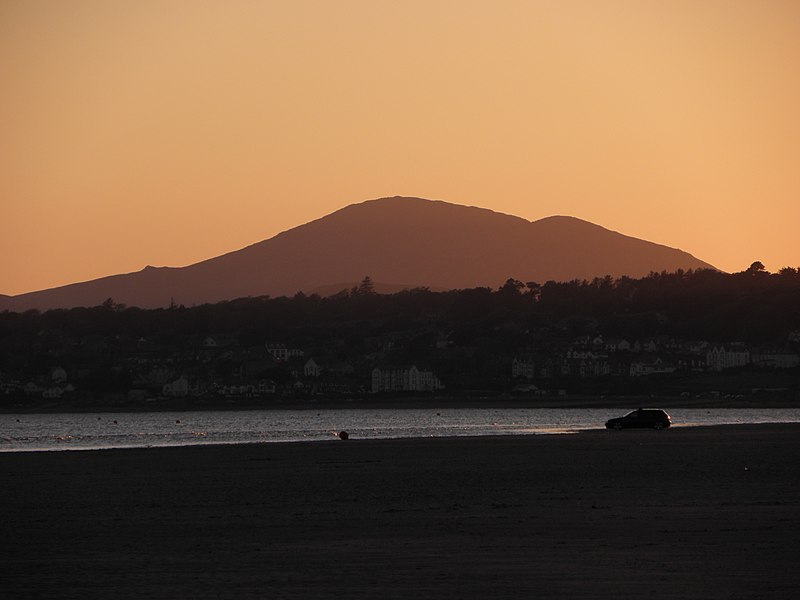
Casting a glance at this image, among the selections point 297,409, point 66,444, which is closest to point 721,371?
point 297,409

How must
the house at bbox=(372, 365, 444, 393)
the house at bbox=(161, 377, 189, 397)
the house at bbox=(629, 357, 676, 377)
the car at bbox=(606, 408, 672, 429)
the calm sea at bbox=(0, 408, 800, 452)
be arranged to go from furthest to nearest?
the house at bbox=(161, 377, 189, 397)
the house at bbox=(372, 365, 444, 393)
the house at bbox=(629, 357, 676, 377)
the calm sea at bbox=(0, 408, 800, 452)
the car at bbox=(606, 408, 672, 429)

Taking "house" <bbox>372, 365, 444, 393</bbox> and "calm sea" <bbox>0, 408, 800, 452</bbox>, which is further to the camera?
"house" <bbox>372, 365, 444, 393</bbox>

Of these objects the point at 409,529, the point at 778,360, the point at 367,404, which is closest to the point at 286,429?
the point at 409,529

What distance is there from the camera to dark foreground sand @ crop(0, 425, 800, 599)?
16.4 metres

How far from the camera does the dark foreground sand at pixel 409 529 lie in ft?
53.7

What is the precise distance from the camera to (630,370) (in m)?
197

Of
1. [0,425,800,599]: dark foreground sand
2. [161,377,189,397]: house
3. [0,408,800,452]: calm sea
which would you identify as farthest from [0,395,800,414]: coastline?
[0,425,800,599]: dark foreground sand

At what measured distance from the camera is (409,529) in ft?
71.9

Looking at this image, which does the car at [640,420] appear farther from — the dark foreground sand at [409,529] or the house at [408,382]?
the house at [408,382]

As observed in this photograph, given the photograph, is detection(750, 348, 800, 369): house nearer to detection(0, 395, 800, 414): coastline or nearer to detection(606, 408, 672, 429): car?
detection(0, 395, 800, 414): coastline

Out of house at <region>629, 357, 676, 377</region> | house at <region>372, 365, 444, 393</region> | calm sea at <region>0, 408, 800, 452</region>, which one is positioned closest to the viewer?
calm sea at <region>0, 408, 800, 452</region>

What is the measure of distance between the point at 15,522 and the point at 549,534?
31.1 ft

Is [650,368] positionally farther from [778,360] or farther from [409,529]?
[409,529]

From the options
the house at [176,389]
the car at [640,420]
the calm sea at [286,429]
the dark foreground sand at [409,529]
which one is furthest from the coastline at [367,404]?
the dark foreground sand at [409,529]
